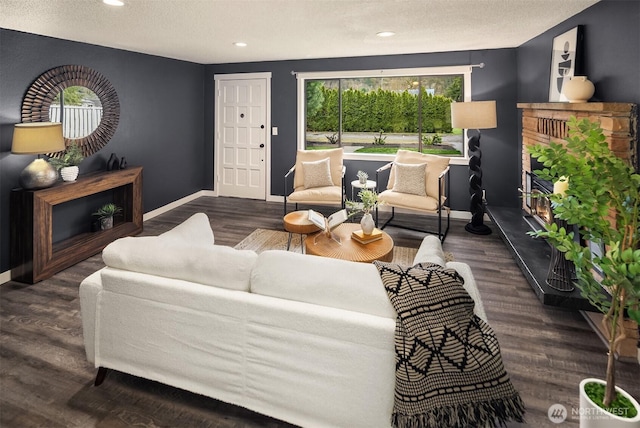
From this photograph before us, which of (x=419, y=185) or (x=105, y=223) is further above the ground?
(x=419, y=185)

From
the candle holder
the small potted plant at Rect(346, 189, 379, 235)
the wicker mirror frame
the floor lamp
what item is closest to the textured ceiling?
the wicker mirror frame

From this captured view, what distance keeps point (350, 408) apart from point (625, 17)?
298 centimetres

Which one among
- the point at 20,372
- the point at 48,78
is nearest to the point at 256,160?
the point at 48,78

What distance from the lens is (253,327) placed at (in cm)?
179

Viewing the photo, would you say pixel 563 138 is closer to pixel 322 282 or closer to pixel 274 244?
pixel 322 282

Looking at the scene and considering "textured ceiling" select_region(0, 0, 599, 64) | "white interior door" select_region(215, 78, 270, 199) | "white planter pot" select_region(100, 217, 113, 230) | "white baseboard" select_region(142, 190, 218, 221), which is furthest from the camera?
"white interior door" select_region(215, 78, 270, 199)

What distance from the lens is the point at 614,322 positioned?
1566mm

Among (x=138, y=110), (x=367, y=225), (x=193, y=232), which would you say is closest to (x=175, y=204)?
(x=138, y=110)

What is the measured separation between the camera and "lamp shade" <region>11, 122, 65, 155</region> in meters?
3.46

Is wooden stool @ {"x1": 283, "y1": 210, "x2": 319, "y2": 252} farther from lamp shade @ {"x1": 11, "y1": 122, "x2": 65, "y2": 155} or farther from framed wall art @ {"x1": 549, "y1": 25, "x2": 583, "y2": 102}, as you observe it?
framed wall art @ {"x1": 549, "y1": 25, "x2": 583, "y2": 102}

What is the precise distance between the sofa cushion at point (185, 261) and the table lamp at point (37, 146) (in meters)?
2.11

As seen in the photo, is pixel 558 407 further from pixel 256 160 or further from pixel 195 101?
pixel 195 101

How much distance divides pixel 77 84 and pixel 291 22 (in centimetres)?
251

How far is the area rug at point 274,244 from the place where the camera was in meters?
4.25
